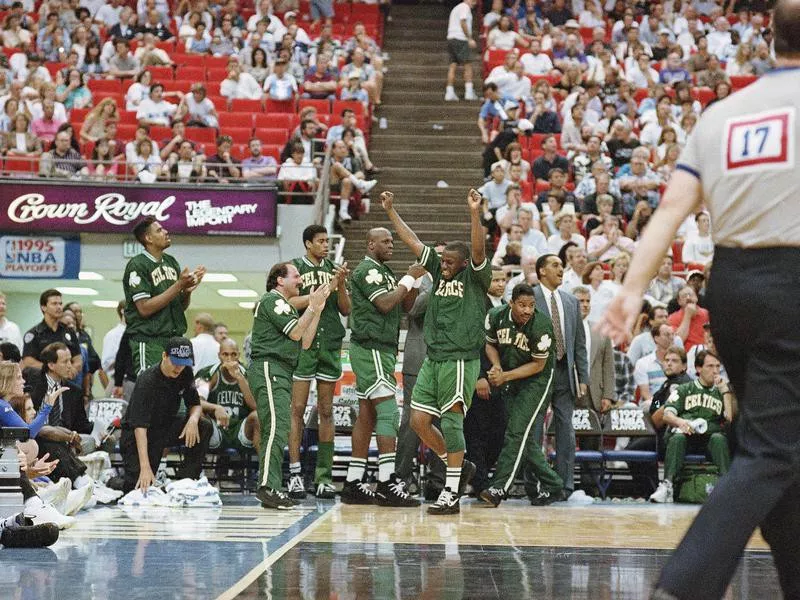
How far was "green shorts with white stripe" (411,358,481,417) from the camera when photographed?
919 cm

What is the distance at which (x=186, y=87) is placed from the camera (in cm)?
2067

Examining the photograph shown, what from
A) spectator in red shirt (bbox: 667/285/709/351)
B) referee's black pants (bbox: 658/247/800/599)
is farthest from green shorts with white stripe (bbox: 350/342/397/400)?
referee's black pants (bbox: 658/247/800/599)

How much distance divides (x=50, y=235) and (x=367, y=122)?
5727 mm

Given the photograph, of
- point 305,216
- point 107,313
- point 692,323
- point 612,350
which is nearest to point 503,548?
point 612,350

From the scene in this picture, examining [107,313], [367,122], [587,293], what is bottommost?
[107,313]

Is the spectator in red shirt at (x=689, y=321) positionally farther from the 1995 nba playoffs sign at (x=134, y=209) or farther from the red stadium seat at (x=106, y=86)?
the red stadium seat at (x=106, y=86)

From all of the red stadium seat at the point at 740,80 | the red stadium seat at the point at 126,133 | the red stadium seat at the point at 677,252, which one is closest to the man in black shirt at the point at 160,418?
the red stadium seat at the point at 677,252

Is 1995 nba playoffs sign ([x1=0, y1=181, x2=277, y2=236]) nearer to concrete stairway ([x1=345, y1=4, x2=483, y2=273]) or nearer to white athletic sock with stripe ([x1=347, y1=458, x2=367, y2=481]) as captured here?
concrete stairway ([x1=345, y1=4, x2=483, y2=273])

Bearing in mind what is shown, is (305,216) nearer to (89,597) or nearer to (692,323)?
(692,323)

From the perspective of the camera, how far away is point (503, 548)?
6.59 m

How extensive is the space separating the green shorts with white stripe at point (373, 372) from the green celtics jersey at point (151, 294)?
4.89 feet

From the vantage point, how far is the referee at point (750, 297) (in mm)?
3443

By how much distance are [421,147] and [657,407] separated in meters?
9.23

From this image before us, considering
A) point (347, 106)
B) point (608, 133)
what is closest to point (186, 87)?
point (347, 106)
